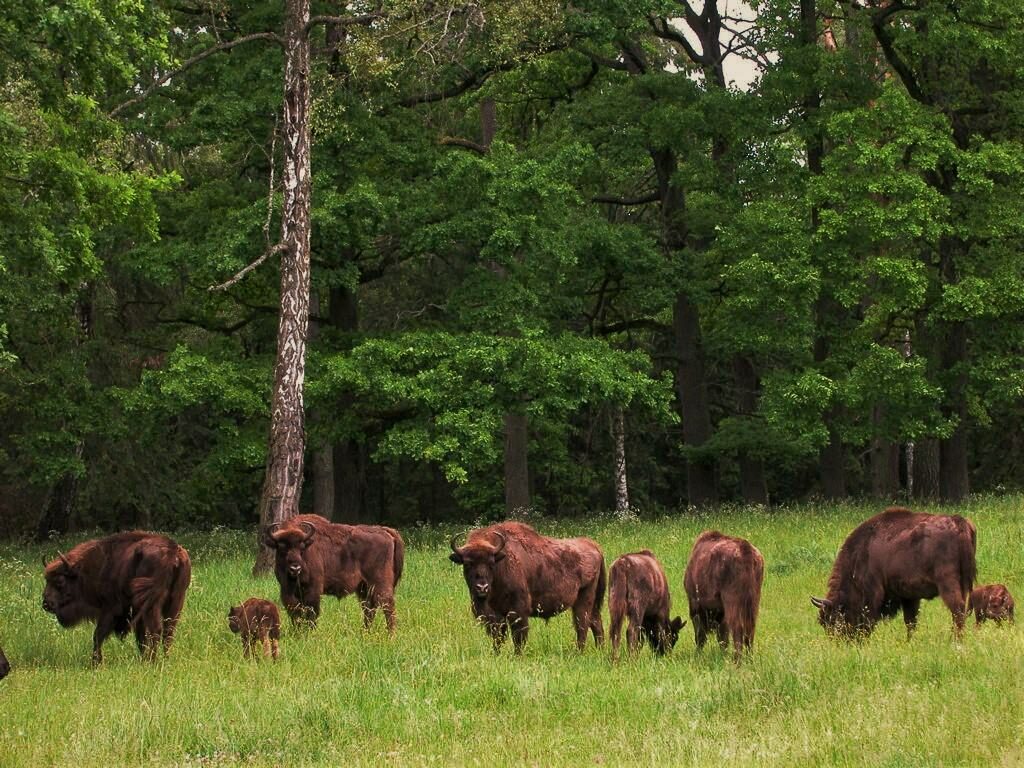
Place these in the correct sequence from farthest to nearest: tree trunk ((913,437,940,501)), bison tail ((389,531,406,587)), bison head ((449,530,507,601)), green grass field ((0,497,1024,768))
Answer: tree trunk ((913,437,940,501)) → bison tail ((389,531,406,587)) → bison head ((449,530,507,601)) → green grass field ((0,497,1024,768))

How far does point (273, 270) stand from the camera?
29531 mm

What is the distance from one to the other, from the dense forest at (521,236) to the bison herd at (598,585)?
6.79m

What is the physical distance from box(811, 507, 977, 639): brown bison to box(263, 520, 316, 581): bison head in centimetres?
589

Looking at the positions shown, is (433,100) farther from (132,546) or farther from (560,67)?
(132,546)

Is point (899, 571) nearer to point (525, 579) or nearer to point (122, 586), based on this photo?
point (525, 579)

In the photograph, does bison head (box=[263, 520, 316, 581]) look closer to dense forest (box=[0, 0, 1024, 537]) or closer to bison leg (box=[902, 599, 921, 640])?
dense forest (box=[0, 0, 1024, 537])

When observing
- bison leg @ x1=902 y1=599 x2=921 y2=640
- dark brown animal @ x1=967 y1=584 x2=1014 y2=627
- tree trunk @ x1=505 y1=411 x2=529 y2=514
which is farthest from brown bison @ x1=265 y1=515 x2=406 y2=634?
tree trunk @ x1=505 y1=411 x2=529 y2=514

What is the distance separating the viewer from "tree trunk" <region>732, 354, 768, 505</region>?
3481cm

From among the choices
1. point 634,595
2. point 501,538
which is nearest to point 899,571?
point 634,595

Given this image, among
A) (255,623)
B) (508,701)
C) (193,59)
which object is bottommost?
(508,701)

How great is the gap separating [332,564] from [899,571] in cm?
659

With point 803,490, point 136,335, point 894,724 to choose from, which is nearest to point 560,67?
point 136,335

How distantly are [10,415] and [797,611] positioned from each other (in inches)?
1003

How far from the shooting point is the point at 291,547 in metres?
15.4
